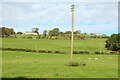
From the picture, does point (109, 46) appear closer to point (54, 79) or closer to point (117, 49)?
point (117, 49)

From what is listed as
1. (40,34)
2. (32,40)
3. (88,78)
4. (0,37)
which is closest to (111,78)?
(88,78)

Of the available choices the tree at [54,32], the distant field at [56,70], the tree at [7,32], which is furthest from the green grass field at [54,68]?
the tree at [54,32]

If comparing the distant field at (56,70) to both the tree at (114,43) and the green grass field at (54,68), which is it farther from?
the tree at (114,43)

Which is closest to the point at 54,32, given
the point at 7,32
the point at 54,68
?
the point at 7,32

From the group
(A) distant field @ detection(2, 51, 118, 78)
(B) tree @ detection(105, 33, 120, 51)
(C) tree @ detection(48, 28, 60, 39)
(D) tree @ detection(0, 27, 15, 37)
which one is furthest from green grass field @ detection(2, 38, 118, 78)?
(C) tree @ detection(48, 28, 60, 39)

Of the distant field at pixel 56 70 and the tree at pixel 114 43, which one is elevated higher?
the tree at pixel 114 43

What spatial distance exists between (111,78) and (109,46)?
56.7m

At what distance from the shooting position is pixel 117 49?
70.4 m

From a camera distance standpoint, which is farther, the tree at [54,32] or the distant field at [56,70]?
the tree at [54,32]

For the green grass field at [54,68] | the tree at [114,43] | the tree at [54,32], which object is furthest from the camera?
the tree at [54,32]

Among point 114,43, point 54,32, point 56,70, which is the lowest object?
point 56,70

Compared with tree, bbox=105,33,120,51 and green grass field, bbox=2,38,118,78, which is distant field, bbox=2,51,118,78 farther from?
tree, bbox=105,33,120,51

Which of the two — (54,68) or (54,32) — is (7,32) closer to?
(54,32)

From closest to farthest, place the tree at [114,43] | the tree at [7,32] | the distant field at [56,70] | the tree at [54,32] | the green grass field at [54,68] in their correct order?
the distant field at [56,70]
the green grass field at [54,68]
the tree at [114,43]
the tree at [7,32]
the tree at [54,32]
